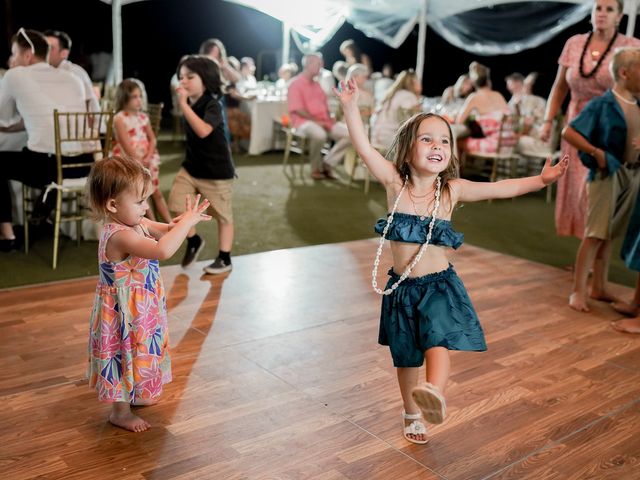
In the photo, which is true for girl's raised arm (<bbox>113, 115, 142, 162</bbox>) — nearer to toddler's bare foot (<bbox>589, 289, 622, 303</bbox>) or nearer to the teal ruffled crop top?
the teal ruffled crop top

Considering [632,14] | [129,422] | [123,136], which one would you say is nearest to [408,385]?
[129,422]

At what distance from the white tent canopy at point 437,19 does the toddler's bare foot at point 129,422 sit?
21.0 feet

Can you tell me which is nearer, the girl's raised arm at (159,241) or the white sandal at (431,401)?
the white sandal at (431,401)

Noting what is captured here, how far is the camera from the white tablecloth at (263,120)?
9.36 metres

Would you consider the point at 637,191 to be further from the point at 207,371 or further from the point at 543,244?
the point at 207,371

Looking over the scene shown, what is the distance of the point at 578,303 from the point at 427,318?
202cm

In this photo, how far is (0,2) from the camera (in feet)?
36.9

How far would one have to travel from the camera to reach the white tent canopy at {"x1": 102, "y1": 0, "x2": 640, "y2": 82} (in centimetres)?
832

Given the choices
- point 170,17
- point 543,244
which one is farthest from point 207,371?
point 170,17

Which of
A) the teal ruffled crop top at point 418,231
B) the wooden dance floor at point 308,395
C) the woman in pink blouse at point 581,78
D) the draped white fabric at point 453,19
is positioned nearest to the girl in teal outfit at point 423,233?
the teal ruffled crop top at point 418,231

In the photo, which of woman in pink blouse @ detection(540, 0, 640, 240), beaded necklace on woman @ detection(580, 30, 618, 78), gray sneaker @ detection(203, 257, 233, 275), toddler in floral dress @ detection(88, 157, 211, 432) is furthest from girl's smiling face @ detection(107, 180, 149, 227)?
beaded necklace on woman @ detection(580, 30, 618, 78)

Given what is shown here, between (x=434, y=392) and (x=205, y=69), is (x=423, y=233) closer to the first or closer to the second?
(x=434, y=392)

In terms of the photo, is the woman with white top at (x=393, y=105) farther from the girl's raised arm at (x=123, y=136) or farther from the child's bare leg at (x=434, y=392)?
the child's bare leg at (x=434, y=392)

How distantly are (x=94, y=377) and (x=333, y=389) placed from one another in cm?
92
